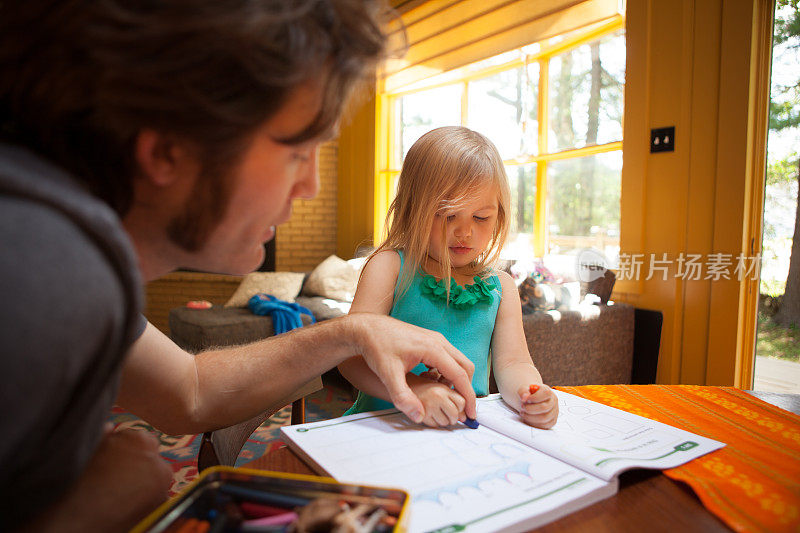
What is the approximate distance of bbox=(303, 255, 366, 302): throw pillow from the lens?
16.2 feet

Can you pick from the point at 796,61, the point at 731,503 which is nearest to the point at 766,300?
the point at 796,61

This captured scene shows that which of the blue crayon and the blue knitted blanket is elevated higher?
the blue crayon

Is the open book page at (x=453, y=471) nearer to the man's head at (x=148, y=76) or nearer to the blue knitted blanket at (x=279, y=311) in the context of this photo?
the man's head at (x=148, y=76)

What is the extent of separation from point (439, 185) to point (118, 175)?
2.96 feet

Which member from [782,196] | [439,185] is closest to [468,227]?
[439,185]

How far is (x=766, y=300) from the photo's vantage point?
9.61 ft

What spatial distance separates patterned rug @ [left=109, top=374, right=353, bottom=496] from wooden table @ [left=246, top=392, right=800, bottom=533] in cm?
158

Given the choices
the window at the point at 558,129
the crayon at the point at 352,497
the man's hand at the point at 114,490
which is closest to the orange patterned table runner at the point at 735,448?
the crayon at the point at 352,497

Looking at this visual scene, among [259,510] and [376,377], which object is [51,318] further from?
[376,377]

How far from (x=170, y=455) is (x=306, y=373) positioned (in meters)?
2.20

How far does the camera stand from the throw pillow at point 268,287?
4.76m

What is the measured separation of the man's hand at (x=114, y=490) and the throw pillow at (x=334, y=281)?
4.29m

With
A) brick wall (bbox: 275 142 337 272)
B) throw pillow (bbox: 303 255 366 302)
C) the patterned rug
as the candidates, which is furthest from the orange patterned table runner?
brick wall (bbox: 275 142 337 272)
